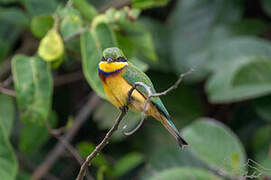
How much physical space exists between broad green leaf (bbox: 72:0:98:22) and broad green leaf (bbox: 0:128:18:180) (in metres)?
0.74

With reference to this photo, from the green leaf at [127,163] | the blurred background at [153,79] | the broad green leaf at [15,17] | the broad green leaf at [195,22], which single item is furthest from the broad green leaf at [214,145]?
the broad green leaf at [15,17]

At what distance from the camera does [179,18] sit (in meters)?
3.85

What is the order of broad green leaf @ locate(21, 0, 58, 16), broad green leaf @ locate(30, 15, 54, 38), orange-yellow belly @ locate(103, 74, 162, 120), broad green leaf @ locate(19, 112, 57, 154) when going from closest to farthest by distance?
1. orange-yellow belly @ locate(103, 74, 162, 120)
2. broad green leaf @ locate(30, 15, 54, 38)
3. broad green leaf @ locate(21, 0, 58, 16)
4. broad green leaf @ locate(19, 112, 57, 154)

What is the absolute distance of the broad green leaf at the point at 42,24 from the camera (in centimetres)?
291

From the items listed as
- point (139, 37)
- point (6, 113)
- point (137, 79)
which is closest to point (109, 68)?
point (137, 79)

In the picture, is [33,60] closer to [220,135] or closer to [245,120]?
[220,135]

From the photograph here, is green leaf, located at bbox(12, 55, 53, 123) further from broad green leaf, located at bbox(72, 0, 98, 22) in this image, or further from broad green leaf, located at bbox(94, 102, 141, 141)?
broad green leaf, located at bbox(94, 102, 141, 141)

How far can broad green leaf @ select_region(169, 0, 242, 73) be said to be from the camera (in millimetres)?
3697

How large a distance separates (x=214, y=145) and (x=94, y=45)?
0.87m

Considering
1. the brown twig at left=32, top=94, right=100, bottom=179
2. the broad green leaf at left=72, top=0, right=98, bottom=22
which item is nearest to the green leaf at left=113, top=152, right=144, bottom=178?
the brown twig at left=32, top=94, right=100, bottom=179

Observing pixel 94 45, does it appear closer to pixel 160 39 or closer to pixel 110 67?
pixel 110 67

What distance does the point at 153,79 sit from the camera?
3.83m

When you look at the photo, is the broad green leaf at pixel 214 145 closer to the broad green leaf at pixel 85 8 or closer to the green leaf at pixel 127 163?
the green leaf at pixel 127 163

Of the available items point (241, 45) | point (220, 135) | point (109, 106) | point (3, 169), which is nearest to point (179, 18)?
point (241, 45)
